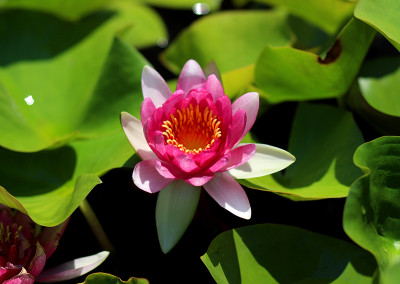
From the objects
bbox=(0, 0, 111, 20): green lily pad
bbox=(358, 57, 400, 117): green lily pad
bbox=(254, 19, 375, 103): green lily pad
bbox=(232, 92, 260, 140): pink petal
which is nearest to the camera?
bbox=(232, 92, 260, 140): pink petal

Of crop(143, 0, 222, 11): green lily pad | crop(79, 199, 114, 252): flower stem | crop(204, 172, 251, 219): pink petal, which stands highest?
crop(204, 172, 251, 219): pink petal

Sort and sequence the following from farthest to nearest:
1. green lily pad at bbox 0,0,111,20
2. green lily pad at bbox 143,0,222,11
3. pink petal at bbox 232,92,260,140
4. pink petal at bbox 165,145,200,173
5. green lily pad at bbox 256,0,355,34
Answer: green lily pad at bbox 143,0,222,11 < green lily pad at bbox 0,0,111,20 < green lily pad at bbox 256,0,355,34 < pink petal at bbox 232,92,260,140 < pink petal at bbox 165,145,200,173

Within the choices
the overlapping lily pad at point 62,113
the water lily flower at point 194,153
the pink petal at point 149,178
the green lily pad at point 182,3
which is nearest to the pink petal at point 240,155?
the water lily flower at point 194,153

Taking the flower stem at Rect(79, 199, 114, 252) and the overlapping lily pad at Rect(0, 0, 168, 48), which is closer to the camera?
the flower stem at Rect(79, 199, 114, 252)

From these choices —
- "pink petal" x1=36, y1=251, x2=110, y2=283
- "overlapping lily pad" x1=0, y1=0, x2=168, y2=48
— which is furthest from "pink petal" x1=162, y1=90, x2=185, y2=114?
"overlapping lily pad" x1=0, y1=0, x2=168, y2=48

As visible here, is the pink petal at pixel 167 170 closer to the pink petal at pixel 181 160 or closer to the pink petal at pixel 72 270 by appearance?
the pink petal at pixel 181 160

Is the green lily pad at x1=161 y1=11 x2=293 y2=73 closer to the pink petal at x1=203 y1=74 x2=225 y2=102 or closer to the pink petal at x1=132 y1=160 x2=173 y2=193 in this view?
the pink petal at x1=203 y1=74 x2=225 y2=102

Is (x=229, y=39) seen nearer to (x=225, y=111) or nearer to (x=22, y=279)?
(x=225, y=111)

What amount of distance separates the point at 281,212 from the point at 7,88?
0.80 meters

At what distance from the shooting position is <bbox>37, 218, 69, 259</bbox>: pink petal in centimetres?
95

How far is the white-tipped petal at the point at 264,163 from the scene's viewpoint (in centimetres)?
92

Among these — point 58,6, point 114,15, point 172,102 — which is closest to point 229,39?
point 114,15

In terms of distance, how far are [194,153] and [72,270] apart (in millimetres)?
343

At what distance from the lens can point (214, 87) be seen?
0.93 m
